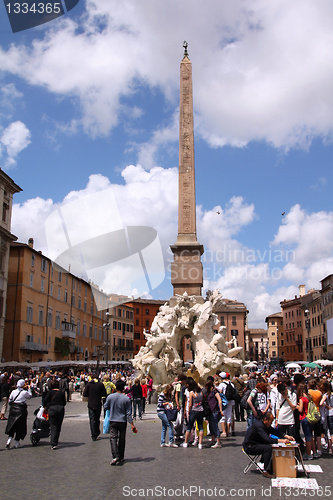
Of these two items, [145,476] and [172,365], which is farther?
[172,365]

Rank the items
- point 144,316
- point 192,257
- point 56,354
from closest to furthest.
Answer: point 192,257 < point 56,354 < point 144,316

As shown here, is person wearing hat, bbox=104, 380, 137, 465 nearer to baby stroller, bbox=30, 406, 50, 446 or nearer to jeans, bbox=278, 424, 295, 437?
baby stroller, bbox=30, 406, 50, 446

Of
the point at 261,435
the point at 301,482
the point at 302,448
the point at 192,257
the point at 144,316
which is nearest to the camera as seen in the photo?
the point at 301,482

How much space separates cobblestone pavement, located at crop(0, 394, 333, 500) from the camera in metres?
4.96

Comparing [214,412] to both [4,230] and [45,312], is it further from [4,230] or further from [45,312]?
[45,312]

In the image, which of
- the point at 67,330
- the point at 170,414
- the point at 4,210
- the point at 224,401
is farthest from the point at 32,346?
the point at 170,414

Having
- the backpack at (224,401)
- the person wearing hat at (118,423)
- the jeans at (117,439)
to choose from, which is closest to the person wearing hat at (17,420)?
the person wearing hat at (118,423)

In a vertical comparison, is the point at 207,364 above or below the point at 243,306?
below

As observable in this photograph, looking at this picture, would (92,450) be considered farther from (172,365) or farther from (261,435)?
(172,365)

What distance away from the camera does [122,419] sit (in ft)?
21.2

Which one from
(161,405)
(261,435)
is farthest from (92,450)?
(261,435)

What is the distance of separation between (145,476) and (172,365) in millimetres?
11705

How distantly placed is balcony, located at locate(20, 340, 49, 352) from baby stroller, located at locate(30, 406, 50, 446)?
23.7m

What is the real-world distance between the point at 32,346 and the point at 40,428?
24812mm
